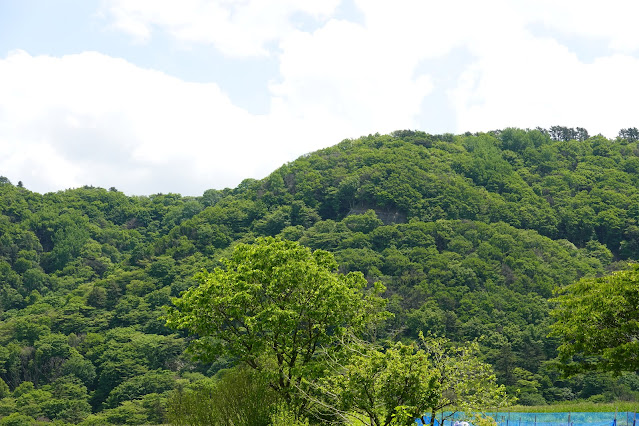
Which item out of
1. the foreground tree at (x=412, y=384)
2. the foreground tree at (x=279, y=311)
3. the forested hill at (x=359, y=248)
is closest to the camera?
the foreground tree at (x=412, y=384)

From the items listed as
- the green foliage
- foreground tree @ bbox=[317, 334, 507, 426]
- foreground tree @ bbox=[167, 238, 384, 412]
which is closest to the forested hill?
foreground tree @ bbox=[167, 238, 384, 412]

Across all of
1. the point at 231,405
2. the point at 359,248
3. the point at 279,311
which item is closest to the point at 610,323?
the point at 279,311

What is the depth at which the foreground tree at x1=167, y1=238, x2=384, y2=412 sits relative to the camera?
72.1 feet

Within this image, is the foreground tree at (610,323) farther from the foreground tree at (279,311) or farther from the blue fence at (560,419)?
the foreground tree at (279,311)

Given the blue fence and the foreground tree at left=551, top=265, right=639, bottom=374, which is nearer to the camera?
the foreground tree at left=551, top=265, right=639, bottom=374

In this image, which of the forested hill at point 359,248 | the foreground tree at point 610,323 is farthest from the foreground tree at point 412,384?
the forested hill at point 359,248

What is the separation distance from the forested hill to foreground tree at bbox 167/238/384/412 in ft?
108

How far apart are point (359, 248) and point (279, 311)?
217ft

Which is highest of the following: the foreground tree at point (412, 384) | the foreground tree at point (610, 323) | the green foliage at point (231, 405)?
the foreground tree at point (610, 323)

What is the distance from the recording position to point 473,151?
4638 inches

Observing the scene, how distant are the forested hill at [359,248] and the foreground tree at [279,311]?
108ft

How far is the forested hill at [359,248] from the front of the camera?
2474 inches

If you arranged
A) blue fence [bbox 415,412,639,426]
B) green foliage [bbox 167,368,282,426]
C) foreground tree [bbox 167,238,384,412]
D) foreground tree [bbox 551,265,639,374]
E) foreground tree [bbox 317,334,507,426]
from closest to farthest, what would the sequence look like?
foreground tree [bbox 317,334,507,426]
foreground tree [bbox 551,265,639,374]
green foliage [bbox 167,368,282,426]
foreground tree [bbox 167,238,384,412]
blue fence [bbox 415,412,639,426]

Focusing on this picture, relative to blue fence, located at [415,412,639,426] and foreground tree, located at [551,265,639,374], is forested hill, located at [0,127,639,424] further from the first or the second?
foreground tree, located at [551,265,639,374]
